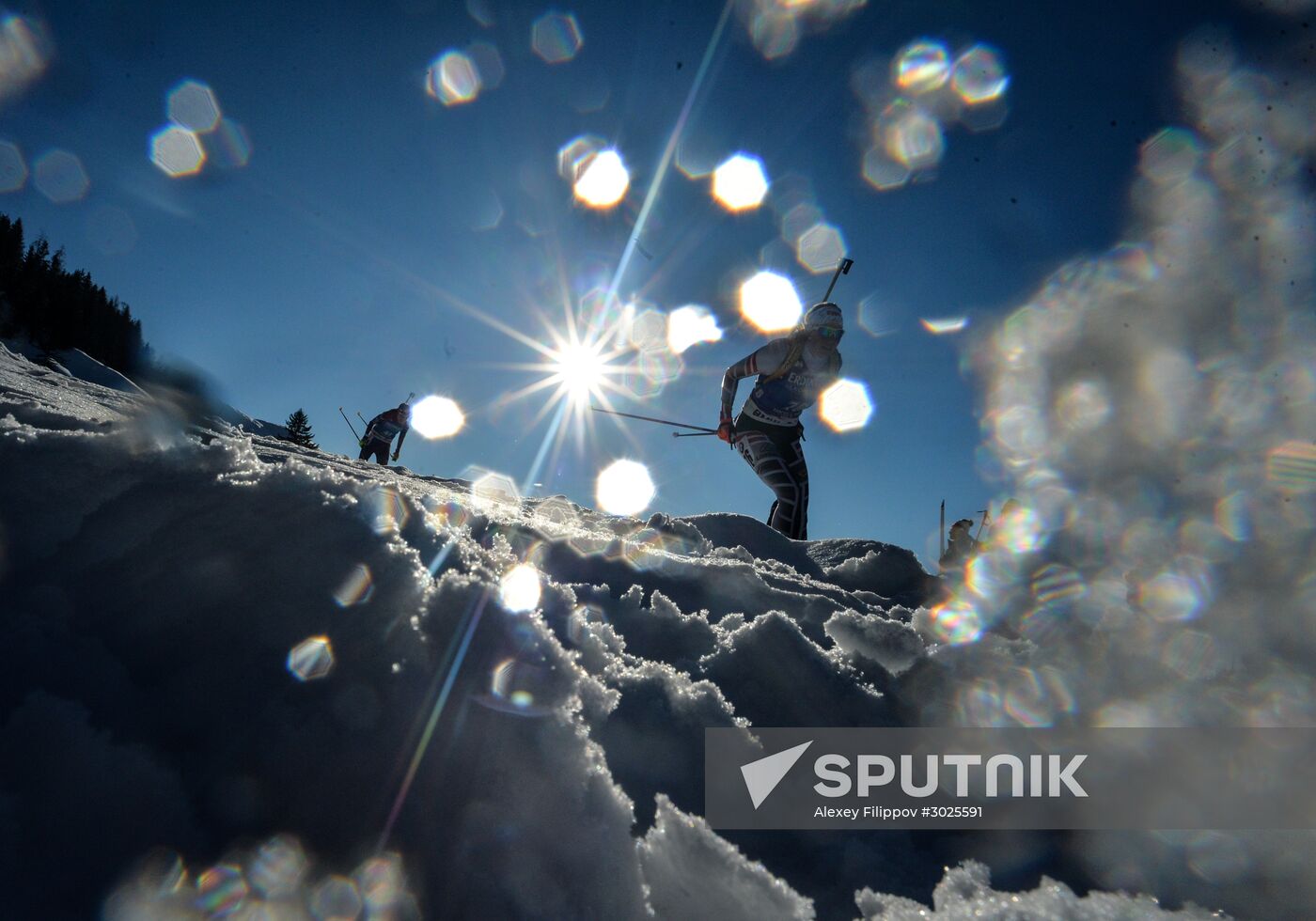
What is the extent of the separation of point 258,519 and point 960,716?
1.89 metres

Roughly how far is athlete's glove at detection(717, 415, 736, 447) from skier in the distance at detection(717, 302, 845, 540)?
24cm

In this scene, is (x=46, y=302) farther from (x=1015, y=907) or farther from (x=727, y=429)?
(x=1015, y=907)

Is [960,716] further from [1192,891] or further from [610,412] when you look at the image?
[610,412]

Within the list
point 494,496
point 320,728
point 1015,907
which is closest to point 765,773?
point 1015,907

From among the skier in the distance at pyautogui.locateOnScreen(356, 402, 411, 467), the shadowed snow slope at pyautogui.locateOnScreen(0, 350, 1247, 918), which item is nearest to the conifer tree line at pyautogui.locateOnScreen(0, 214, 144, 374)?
the skier in the distance at pyautogui.locateOnScreen(356, 402, 411, 467)

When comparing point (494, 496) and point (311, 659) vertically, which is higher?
point (494, 496)

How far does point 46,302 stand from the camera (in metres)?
39.0

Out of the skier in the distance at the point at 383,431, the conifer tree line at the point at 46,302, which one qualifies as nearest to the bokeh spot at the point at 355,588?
the skier in the distance at the point at 383,431

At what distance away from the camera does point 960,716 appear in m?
1.72

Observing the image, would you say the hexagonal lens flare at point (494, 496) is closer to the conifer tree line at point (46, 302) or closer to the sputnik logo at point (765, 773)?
the sputnik logo at point (765, 773)

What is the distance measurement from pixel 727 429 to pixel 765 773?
7.11 metres

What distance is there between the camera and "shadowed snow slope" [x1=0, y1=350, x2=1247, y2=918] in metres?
0.74

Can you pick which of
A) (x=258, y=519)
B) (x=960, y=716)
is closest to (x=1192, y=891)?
(x=960, y=716)

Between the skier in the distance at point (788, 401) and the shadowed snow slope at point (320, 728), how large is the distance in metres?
6.27
